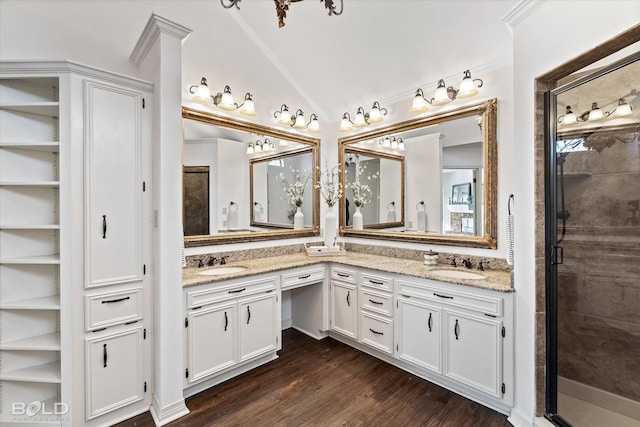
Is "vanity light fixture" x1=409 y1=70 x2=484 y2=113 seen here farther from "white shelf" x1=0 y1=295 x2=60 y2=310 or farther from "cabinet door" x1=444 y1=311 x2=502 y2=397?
"white shelf" x1=0 y1=295 x2=60 y2=310

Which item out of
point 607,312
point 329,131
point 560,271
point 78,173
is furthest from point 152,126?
point 607,312

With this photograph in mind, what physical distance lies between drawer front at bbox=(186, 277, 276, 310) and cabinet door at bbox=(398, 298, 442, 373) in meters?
1.18

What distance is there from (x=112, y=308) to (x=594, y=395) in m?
3.12

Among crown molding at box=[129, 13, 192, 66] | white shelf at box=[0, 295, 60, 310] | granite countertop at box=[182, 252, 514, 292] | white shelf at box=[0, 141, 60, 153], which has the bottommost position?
white shelf at box=[0, 295, 60, 310]

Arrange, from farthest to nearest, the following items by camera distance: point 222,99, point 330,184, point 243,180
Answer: point 330,184 < point 243,180 < point 222,99

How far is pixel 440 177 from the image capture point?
117 inches

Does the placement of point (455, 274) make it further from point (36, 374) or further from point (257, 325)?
point (36, 374)

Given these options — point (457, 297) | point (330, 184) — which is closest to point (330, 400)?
point (457, 297)

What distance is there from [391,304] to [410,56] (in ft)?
7.52

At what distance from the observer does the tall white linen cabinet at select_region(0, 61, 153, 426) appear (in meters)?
1.86

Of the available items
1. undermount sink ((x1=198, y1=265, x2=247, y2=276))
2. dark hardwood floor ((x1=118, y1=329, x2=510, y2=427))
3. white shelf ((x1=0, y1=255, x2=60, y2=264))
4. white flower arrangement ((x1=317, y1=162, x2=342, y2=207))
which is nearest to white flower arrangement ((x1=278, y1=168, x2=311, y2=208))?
white flower arrangement ((x1=317, y1=162, x2=342, y2=207))

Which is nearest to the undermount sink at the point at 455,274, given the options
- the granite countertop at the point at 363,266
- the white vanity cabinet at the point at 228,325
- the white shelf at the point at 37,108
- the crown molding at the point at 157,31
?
the granite countertop at the point at 363,266

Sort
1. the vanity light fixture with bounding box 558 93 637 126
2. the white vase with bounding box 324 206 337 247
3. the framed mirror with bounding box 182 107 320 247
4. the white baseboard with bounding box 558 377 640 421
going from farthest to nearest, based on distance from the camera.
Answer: the white vase with bounding box 324 206 337 247
the framed mirror with bounding box 182 107 320 247
the white baseboard with bounding box 558 377 640 421
the vanity light fixture with bounding box 558 93 637 126

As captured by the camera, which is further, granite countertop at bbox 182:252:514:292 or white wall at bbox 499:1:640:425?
granite countertop at bbox 182:252:514:292
